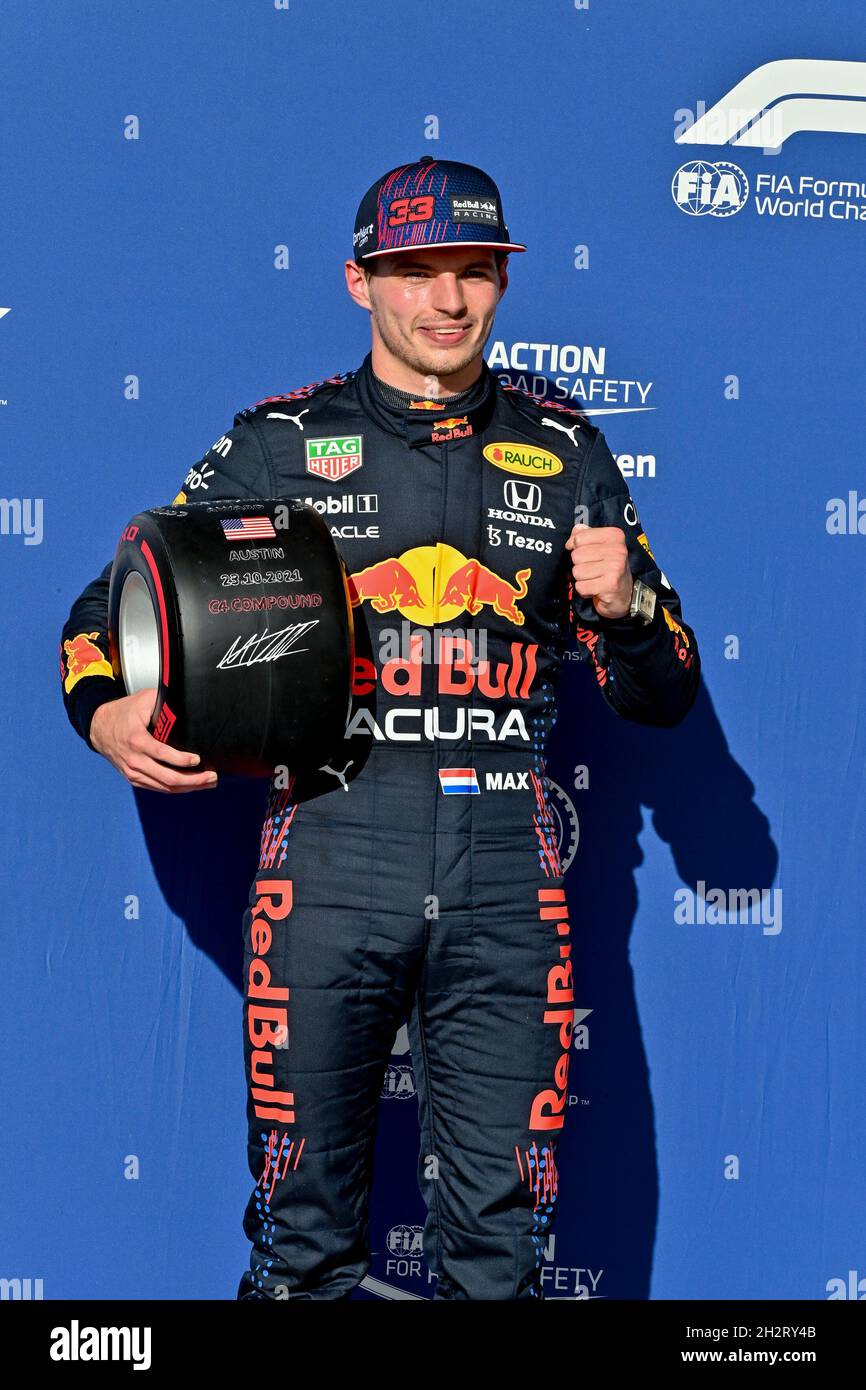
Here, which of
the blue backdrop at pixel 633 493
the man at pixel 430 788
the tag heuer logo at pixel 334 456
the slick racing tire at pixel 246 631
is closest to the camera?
the slick racing tire at pixel 246 631

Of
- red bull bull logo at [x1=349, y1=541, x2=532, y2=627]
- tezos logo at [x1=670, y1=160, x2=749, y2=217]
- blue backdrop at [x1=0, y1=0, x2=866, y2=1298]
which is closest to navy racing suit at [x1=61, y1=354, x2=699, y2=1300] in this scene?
red bull bull logo at [x1=349, y1=541, x2=532, y2=627]

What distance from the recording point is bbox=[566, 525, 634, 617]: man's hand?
2148 mm

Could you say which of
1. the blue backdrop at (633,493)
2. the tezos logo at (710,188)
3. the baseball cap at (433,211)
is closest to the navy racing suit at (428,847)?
the baseball cap at (433,211)

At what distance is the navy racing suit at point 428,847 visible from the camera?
7.40 ft

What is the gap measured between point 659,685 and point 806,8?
4.55 feet

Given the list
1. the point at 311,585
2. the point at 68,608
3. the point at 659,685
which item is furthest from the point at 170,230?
the point at 659,685

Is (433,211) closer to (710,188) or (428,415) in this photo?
(428,415)

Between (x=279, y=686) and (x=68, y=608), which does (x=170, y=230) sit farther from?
(x=279, y=686)

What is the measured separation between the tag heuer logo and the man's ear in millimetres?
214

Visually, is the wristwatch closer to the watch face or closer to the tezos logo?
the watch face

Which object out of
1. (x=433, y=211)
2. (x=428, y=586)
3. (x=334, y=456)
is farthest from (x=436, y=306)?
(x=428, y=586)

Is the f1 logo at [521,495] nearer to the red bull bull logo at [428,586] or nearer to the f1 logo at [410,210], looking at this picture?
the red bull bull logo at [428,586]

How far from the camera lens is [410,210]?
229 centimetres

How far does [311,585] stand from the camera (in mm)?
2115
